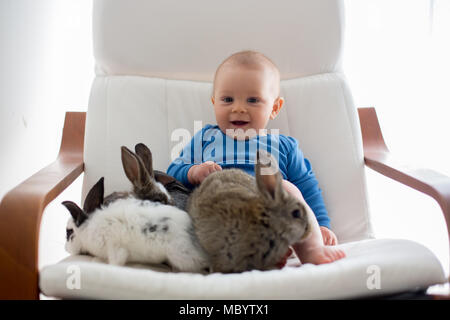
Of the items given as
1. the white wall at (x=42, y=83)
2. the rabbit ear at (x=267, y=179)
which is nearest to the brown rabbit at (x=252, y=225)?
the rabbit ear at (x=267, y=179)

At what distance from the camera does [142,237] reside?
839mm

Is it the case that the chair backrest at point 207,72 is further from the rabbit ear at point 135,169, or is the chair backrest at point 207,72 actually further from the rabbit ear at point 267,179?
the rabbit ear at point 267,179

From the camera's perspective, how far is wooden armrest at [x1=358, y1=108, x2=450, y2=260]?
0.92 meters

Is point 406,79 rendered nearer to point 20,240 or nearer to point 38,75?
point 38,75

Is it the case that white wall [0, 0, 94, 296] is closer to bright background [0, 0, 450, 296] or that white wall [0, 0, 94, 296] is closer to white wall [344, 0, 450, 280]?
bright background [0, 0, 450, 296]

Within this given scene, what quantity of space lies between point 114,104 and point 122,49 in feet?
0.67

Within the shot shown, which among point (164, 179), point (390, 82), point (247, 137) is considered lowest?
point (164, 179)

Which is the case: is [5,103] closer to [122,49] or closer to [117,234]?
[122,49]

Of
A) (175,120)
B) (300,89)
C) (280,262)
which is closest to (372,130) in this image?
(300,89)

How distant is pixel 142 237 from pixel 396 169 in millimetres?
744

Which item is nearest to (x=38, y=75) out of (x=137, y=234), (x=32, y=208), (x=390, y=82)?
(x=32, y=208)

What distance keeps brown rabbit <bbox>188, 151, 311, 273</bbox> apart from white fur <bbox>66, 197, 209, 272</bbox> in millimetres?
30

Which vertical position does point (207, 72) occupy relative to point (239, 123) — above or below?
above

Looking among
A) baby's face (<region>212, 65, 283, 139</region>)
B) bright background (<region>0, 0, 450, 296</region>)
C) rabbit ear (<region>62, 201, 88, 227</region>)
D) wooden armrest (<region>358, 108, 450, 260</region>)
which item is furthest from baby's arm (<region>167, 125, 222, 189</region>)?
bright background (<region>0, 0, 450, 296</region>)
